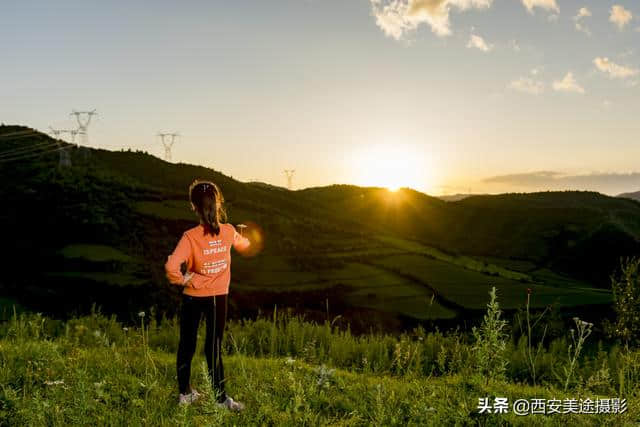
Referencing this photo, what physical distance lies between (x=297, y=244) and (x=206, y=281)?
92.2m

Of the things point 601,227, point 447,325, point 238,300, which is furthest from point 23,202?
point 601,227

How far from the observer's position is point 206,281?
6.00m

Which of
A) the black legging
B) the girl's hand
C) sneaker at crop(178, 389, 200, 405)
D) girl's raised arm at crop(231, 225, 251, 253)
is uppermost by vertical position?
girl's raised arm at crop(231, 225, 251, 253)

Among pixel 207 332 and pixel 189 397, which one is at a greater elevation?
pixel 207 332

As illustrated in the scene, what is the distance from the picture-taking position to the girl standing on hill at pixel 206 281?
596 centimetres

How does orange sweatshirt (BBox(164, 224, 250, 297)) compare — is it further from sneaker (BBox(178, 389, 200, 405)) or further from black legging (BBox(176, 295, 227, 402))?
sneaker (BBox(178, 389, 200, 405))

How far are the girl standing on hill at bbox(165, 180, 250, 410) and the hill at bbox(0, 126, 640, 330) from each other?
2.91 metres

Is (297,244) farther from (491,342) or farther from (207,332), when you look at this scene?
(491,342)

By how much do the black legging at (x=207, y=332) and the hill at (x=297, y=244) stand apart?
9.49 feet

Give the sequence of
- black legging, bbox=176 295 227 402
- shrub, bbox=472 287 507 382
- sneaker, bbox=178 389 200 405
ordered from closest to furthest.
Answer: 1. shrub, bbox=472 287 507 382
2. black legging, bbox=176 295 227 402
3. sneaker, bbox=178 389 200 405

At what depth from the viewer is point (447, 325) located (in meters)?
47.2

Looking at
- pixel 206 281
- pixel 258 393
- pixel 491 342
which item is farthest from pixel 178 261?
pixel 491 342

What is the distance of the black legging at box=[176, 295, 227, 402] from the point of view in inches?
238

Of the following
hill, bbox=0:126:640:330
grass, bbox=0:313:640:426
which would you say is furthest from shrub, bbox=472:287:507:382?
hill, bbox=0:126:640:330
